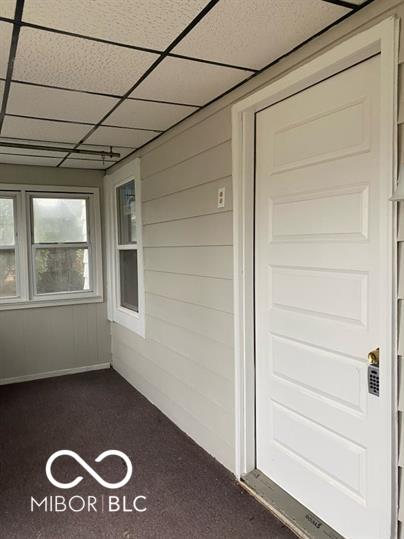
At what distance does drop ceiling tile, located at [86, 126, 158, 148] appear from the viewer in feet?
10.4

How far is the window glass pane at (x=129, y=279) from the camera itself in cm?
423

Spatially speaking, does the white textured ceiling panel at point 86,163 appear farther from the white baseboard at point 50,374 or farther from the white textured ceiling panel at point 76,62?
the white baseboard at point 50,374

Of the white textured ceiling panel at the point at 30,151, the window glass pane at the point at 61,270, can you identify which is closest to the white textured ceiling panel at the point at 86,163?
the white textured ceiling panel at the point at 30,151

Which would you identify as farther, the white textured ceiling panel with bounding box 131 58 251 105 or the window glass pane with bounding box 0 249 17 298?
the window glass pane with bounding box 0 249 17 298

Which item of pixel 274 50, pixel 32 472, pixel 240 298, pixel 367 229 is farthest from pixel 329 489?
pixel 274 50

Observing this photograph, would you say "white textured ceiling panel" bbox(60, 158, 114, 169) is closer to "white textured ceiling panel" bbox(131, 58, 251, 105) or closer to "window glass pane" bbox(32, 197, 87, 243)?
"window glass pane" bbox(32, 197, 87, 243)

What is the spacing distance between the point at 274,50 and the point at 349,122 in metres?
0.50

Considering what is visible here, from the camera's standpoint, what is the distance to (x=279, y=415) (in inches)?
89.8

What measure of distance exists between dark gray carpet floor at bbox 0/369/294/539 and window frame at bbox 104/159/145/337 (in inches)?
29.7

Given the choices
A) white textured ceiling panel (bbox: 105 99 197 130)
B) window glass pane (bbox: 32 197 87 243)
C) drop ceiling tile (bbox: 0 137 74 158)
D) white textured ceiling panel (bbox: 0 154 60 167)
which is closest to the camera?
white textured ceiling panel (bbox: 105 99 197 130)

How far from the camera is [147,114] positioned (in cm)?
280

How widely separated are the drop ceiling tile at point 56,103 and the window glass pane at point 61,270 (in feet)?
6.81

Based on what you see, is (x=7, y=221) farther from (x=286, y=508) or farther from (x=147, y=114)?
(x=286, y=508)

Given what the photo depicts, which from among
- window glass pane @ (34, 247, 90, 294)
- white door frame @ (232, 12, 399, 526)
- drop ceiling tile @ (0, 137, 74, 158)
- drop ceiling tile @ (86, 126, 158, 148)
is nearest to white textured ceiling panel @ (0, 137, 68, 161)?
drop ceiling tile @ (0, 137, 74, 158)
